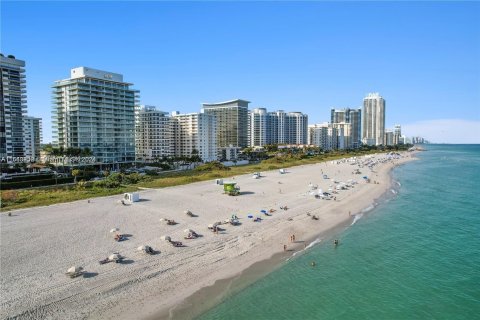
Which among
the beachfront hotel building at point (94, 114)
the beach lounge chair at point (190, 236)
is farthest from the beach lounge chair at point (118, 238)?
the beachfront hotel building at point (94, 114)

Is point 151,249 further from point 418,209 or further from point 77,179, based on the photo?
point 77,179

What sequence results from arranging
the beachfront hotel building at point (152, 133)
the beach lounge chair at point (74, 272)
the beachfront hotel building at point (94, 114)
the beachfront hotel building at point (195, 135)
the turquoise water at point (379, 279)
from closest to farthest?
the turquoise water at point (379, 279) → the beach lounge chair at point (74, 272) → the beachfront hotel building at point (94, 114) → the beachfront hotel building at point (152, 133) → the beachfront hotel building at point (195, 135)

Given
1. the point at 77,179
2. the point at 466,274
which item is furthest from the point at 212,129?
the point at 466,274

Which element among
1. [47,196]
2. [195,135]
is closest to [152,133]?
[195,135]

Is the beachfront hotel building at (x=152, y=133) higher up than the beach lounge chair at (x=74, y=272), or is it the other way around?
the beachfront hotel building at (x=152, y=133)

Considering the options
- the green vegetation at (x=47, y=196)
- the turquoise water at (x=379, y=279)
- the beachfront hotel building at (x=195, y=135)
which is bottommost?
the turquoise water at (x=379, y=279)

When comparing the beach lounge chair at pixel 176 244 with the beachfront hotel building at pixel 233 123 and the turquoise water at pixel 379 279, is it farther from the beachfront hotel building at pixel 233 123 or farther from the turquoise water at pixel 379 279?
the beachfront hotel building at pixel 233 123

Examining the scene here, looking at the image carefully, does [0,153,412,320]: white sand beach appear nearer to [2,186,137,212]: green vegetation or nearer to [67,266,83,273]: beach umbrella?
[67,266,83,273]: beach umbrella

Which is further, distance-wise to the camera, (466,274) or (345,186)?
(345,186)
